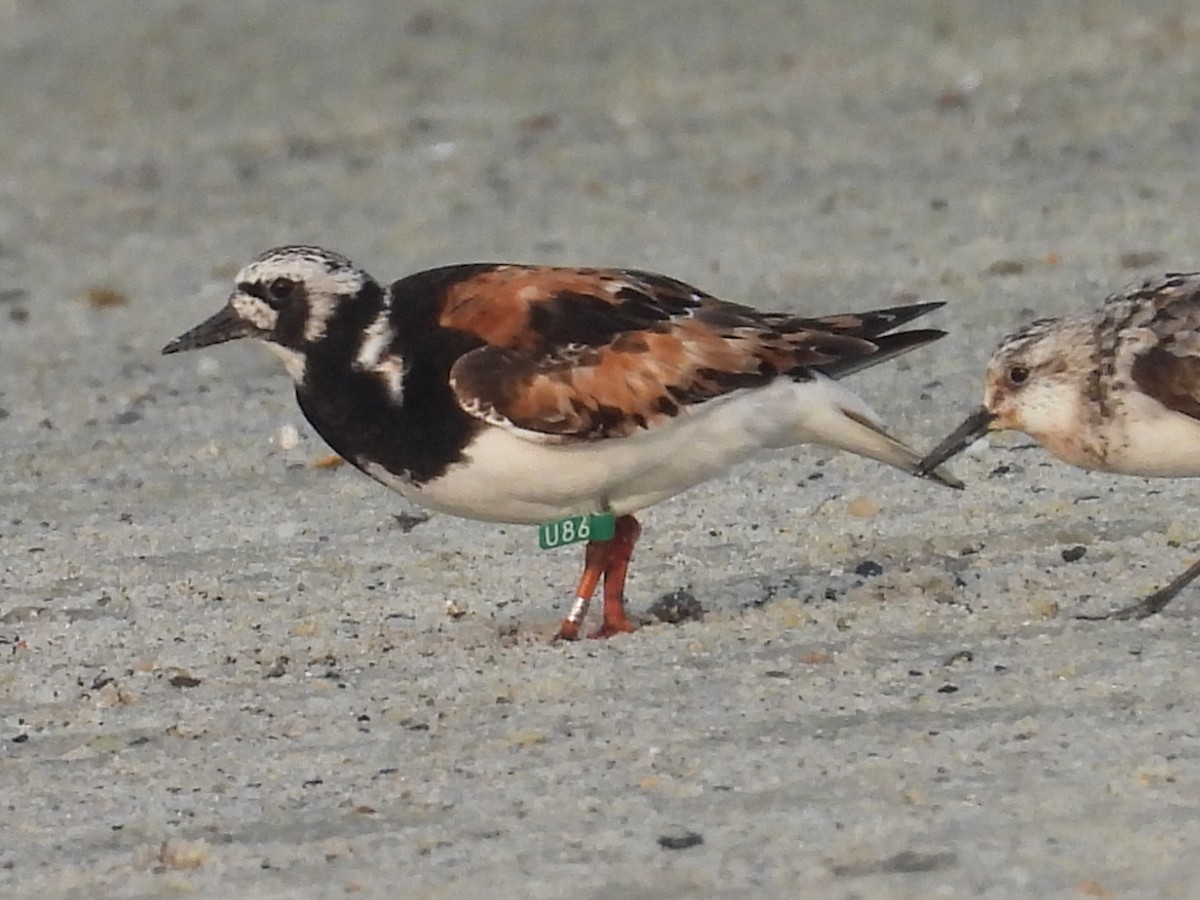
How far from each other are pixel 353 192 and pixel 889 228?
8.58 ft

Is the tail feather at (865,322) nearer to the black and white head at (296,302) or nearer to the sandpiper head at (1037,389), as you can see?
the sandpiper head at (1037,389)

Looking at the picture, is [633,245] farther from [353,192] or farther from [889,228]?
[353,192]

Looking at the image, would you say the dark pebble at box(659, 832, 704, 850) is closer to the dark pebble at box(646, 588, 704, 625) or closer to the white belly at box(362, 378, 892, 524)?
the white belly at box(362, 378, 892, 524)

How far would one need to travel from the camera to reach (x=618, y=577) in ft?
15.6

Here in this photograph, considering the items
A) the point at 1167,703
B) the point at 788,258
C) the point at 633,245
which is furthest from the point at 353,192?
the point at 1167,703

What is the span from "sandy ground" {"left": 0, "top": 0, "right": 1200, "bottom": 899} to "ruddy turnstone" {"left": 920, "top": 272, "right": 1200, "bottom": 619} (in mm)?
276

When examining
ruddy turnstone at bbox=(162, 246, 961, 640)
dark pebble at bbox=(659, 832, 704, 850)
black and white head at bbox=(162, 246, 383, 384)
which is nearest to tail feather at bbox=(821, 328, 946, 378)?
ruddy turnstone at bbox=(162, 246, 961, 640)

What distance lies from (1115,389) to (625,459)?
2.99ft

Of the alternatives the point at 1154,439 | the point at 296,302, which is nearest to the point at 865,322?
the point at 1154,439

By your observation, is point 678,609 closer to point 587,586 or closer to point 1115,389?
point 587,586

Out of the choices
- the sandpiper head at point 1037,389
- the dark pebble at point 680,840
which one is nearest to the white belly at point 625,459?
the sandpiper head at point 1037,389

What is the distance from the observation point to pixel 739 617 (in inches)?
183

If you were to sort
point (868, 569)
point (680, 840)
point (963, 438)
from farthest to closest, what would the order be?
point (868, 569)
point (963, 438)
point (680, 840)

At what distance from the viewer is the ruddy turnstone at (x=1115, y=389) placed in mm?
4402
